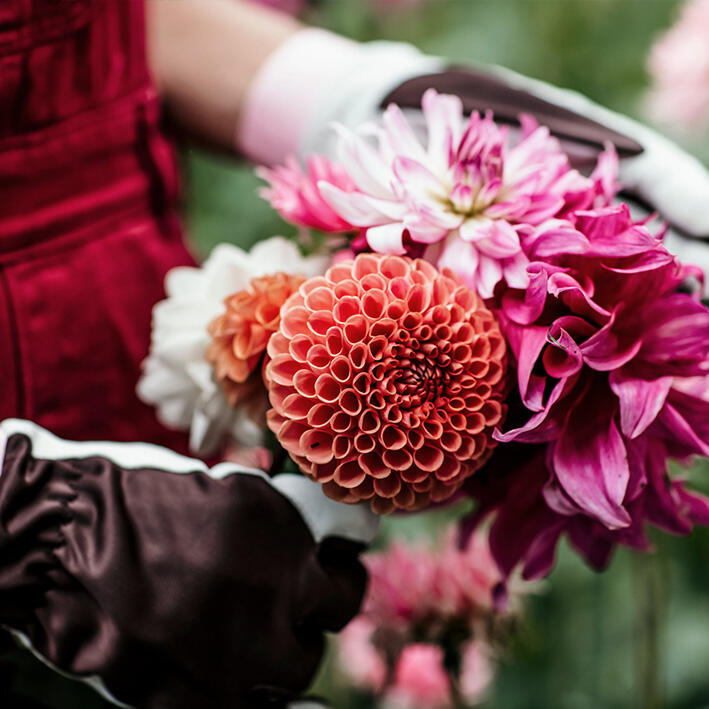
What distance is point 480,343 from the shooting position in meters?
0.24

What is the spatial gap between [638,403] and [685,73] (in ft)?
1.48

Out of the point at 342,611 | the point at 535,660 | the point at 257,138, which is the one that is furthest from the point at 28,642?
the point at 535,660

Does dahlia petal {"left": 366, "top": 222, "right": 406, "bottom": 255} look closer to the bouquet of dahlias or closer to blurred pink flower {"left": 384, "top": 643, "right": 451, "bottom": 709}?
the bouquet of dahlias

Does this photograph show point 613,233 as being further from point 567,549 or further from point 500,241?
point 567,549

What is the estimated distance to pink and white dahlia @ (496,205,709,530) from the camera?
0.23m

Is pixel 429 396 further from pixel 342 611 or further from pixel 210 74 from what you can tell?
pixel 210 74

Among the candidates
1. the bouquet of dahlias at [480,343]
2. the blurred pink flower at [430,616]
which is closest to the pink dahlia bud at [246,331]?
the bouquet of dahlias at [480,343]

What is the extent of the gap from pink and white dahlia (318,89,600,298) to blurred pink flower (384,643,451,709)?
0.96 feet

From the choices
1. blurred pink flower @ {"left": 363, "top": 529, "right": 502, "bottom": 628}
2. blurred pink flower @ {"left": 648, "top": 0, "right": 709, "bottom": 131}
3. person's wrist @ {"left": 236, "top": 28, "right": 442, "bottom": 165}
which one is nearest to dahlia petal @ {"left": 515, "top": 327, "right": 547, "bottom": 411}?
person's wrist @ {"left": 236, "top": 28, "right": 442, "bottom": 165}

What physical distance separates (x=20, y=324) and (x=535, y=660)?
45 centimetres

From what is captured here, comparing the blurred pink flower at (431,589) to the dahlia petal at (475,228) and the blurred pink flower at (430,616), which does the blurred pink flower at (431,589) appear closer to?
the blurred pink flower at (430,616)

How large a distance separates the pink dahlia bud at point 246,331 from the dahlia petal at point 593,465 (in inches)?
3.5

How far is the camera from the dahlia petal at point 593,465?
24cm

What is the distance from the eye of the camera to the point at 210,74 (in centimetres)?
41
